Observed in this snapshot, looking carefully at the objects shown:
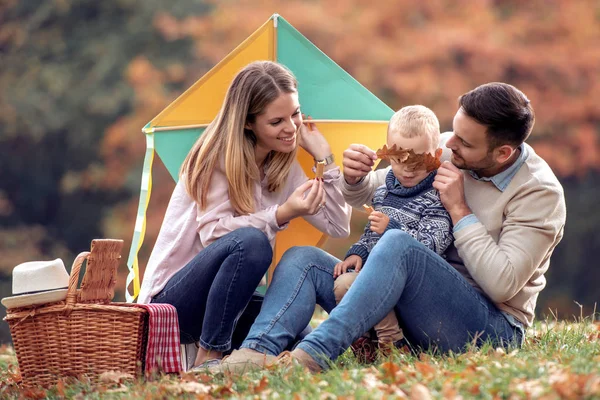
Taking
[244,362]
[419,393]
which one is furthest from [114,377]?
[419,393]

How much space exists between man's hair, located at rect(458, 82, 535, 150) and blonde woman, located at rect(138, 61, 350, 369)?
69cm

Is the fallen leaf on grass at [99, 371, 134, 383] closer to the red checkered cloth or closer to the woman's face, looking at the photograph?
the red checkered cloth

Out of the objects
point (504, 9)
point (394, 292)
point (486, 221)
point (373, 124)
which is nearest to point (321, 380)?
point (394, 292)

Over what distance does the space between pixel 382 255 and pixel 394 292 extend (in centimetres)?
13

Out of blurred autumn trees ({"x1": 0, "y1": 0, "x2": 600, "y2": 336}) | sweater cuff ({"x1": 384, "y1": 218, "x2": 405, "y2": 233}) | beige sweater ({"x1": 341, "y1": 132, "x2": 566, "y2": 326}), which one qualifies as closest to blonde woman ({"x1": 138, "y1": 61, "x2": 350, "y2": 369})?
sweater cuff ({"x1": 384, "y1": 218, "x2": 405, "y2": 233})

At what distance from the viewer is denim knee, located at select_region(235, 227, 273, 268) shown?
3.13 m

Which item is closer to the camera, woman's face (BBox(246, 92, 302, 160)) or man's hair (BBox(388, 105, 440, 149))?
man's hair (BBox(388, 105, 440, 149))

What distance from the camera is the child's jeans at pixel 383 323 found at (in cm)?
307

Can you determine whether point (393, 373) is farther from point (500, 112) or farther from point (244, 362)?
point (500, 112)

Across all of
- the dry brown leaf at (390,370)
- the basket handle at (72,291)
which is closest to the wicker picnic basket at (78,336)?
the basket handle at (72,291)

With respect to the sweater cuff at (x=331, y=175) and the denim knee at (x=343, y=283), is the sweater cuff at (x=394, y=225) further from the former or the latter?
the sweater cuff at (x=331, y=175)

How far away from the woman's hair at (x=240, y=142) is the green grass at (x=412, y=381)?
2.67 ft

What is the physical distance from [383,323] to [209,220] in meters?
0.81

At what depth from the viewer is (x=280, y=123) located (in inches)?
135
